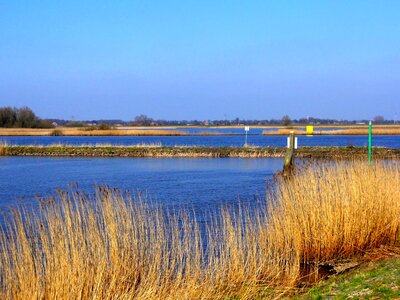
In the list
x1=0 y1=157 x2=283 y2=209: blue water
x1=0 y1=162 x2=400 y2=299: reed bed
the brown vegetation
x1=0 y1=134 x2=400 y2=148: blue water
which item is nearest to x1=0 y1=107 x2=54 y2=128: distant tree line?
x1=0 y1=134 x2=400 y2=148: blue water

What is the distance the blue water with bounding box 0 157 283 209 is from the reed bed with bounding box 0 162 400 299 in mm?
4847

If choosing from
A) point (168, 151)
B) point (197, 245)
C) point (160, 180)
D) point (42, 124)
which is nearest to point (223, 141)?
point (168, 151)

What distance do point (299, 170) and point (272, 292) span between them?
367cm

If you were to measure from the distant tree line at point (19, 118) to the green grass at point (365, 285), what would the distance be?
359ft

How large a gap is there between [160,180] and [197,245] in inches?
660

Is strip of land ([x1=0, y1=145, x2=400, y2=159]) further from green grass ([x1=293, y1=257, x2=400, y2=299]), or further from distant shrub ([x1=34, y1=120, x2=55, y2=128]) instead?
distant shrub ([x1=34, y1=120, x2=55, y2=128])

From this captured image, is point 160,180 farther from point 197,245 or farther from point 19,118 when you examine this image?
point 19,118

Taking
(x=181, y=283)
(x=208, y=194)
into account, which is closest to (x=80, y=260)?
(x=181, y=283)

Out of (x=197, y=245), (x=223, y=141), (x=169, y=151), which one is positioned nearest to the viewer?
(x=197, y=245)

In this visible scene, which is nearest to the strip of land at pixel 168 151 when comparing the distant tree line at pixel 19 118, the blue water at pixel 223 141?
the blue water at pixel 223 141

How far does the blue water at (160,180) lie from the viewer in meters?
18.7

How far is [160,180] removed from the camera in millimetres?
Result: 25125

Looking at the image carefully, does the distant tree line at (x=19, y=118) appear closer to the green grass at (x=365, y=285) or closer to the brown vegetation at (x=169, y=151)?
the brown vegetation at (x=169, y=151)

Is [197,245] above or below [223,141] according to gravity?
above
